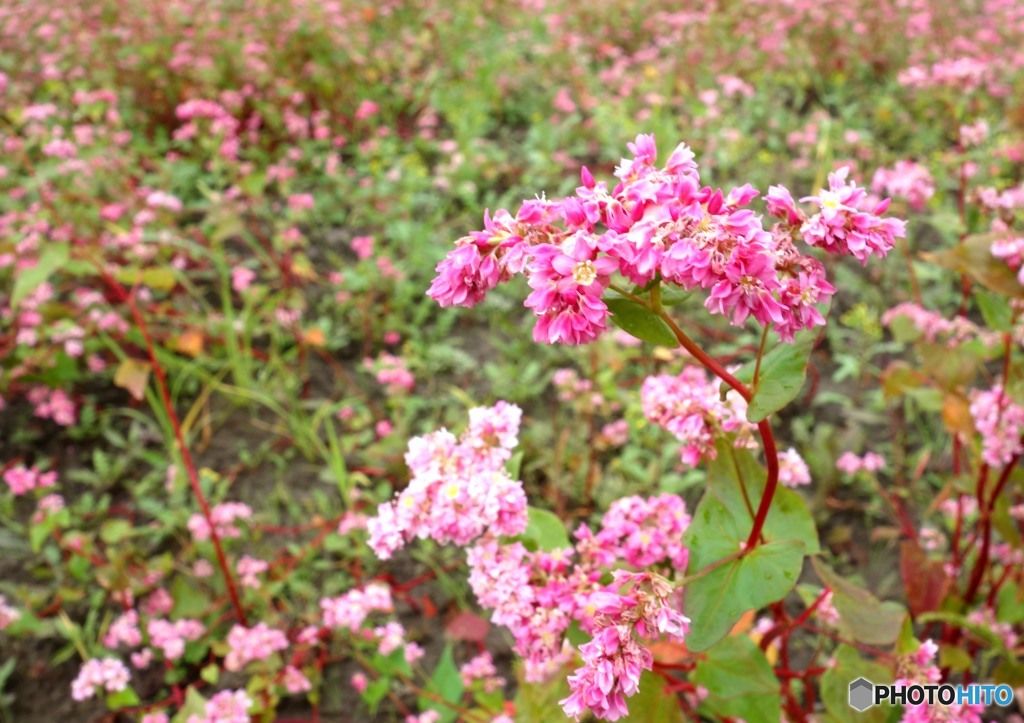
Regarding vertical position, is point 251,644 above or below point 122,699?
above

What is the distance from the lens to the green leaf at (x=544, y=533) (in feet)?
4.46

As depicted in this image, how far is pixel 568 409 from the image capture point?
3062 millimetres

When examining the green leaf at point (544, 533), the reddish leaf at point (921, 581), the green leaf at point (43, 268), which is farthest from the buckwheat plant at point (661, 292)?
the green leaf at point (43, 268)

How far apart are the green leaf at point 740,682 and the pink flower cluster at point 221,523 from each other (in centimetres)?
164

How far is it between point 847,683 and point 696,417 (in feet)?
1.83

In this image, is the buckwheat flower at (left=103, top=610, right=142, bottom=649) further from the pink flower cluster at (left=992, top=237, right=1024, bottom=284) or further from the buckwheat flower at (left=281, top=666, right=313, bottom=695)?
the pink flower cluster at (left=992, top=237, right=1024, bottom=284)

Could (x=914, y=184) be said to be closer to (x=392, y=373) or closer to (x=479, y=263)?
(x=392, y=373)

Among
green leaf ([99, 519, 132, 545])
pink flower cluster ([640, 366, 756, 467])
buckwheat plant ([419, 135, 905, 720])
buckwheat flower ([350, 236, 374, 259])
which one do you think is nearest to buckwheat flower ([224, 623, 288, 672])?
green leaf ([99, 519, 132, 545])

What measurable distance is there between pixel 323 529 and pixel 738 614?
184cm

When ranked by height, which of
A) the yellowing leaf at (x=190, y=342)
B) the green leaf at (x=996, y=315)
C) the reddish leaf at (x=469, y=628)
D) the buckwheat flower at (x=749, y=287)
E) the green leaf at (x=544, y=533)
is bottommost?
the reddish leaf at (x=469, y=628)

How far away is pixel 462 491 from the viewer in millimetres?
1204

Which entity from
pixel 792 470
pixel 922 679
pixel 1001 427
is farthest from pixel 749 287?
pixel 1001 427

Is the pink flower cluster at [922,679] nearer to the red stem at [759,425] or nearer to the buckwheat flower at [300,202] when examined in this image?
the red stem at [759,425]

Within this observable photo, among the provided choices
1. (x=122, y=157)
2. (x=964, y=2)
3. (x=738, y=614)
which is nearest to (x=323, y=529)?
(x=738, y=614)
